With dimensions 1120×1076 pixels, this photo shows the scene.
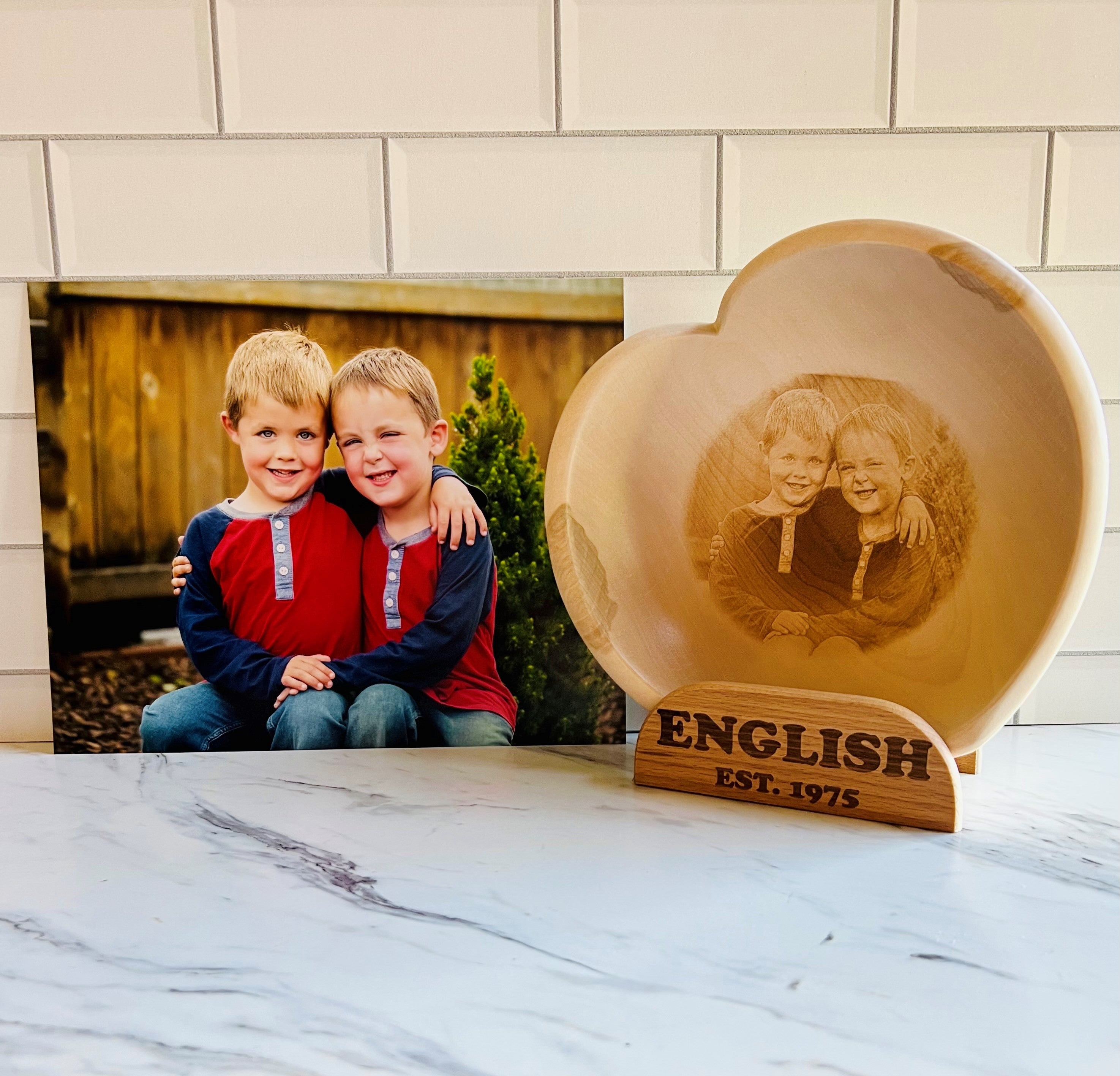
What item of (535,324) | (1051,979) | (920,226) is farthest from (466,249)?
(1051,979)

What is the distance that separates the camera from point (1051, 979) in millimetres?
418

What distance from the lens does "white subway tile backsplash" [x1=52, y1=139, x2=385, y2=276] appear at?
736 mm

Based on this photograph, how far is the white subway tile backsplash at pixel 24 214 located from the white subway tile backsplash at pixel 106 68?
2cm

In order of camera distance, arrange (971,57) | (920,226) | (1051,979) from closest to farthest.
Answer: (1051,979)
(920,226)
(971,57)

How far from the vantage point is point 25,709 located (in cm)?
79

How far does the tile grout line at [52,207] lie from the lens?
0.74m

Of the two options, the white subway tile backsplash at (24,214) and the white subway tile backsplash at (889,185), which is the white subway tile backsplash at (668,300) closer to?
the white subway tile backsplash at (889,185)

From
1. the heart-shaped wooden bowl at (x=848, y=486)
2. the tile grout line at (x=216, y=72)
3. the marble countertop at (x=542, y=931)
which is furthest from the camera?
the tile grout line at (x=216, y=72)

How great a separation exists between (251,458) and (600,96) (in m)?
0.40

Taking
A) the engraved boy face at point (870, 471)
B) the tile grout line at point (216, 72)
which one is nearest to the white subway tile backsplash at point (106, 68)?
the tile grout line at point (216, 72)

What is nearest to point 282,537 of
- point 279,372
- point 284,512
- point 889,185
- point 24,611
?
point 284,512

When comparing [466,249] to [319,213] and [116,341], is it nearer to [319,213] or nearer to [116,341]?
[319,213]

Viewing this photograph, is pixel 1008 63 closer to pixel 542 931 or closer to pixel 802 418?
pixel 802 418

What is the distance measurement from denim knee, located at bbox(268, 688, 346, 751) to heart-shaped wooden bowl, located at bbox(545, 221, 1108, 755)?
0.73 feet
